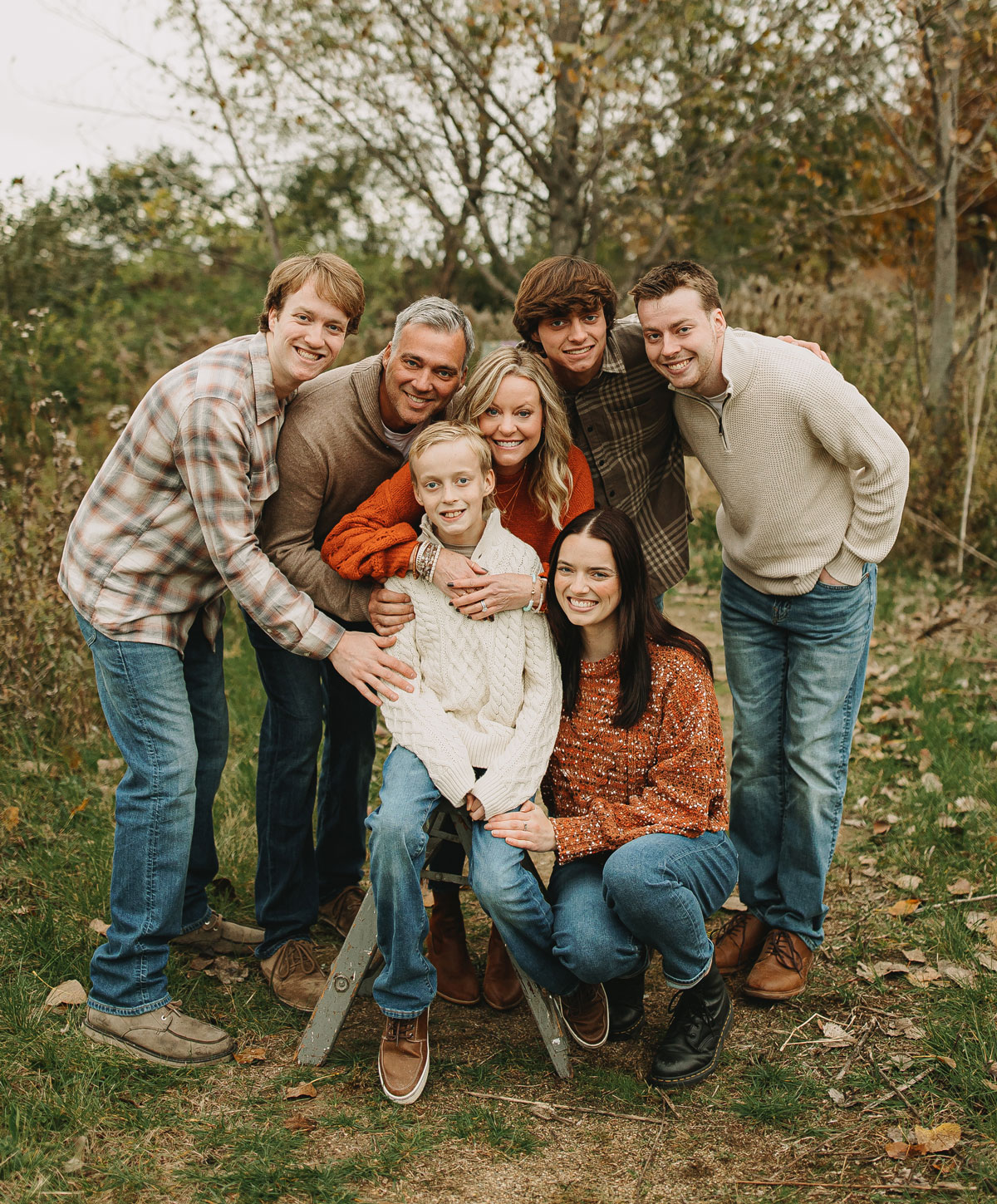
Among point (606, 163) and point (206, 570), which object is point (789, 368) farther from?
point (606, 163)

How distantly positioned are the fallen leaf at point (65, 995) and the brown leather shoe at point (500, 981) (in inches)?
47.4

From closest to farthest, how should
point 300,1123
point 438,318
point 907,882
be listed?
point 300,1123 → point 438,318 → point 907,882

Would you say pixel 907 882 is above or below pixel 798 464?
below

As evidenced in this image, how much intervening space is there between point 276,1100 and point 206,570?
1417mm

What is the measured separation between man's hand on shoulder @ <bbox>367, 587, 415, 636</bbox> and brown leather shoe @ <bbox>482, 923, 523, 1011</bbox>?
3.32ft

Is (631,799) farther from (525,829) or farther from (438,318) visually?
(438,318)

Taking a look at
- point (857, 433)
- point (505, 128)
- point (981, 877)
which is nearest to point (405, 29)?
point (505, 128)

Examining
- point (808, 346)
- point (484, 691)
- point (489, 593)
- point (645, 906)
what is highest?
point (808, 346)

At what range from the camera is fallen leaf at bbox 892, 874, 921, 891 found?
388 centimetres

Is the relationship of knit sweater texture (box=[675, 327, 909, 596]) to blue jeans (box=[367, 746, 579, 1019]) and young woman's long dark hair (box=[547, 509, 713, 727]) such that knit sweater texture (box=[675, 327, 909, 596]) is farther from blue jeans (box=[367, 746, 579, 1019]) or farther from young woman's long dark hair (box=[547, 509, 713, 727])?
blue jeans (box=[367, 746, 579, 1019])

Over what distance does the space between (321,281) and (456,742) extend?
4.19 ft

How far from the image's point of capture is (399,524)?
2990mm

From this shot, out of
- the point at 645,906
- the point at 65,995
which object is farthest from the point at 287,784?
the point at 645,906

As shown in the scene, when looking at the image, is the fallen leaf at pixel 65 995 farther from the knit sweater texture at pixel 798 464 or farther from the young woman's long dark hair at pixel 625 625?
the knit sweater texture at pixel 798 464
